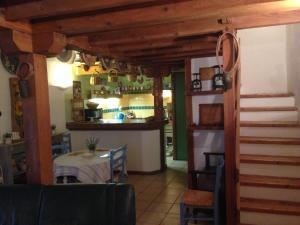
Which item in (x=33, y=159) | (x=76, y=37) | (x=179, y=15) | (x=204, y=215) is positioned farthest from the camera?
(x=204, y=215)

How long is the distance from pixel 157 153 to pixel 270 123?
2.54 meters

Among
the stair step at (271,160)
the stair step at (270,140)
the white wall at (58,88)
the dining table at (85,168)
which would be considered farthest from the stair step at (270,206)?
the white wall at (58,88)

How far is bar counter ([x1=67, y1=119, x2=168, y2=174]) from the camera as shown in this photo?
5820 mm

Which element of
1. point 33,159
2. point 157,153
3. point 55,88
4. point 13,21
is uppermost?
point 13,21

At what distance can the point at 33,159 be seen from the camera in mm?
2586

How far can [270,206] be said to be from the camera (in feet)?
10.4

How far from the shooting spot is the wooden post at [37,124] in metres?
2.52

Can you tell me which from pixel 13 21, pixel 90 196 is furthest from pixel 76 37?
pixel 90 196

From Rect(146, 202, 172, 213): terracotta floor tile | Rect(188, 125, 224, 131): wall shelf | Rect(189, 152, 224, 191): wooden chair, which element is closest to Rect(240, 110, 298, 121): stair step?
Rect(188, 125, 224, 131): wall shelf

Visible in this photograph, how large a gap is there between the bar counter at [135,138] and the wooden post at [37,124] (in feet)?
10.6

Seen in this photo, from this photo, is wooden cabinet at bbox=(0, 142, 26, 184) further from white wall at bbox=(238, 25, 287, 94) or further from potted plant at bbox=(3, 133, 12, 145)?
white wall at bbox=(238, 25, 287, 94)

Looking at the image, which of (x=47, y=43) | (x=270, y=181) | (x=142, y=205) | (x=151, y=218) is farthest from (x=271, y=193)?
(x=47, y=43)

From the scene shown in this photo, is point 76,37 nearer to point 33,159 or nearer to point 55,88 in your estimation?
point 33,159

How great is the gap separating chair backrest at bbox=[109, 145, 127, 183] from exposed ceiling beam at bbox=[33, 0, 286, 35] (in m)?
1.80
